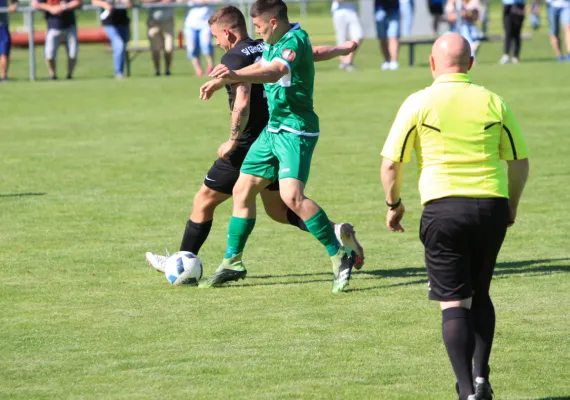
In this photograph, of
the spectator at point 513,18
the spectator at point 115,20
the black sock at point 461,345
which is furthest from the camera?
the spectator at point 513,18

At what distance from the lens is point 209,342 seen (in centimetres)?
682

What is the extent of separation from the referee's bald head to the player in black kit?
105 inches

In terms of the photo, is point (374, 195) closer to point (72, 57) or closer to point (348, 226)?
point (348, 226)

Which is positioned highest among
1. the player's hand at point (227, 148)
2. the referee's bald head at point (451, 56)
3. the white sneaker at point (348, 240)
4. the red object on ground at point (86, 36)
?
the referee's bald head at point (451, 56)

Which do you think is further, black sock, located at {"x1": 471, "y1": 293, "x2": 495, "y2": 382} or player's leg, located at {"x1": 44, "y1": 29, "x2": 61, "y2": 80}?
player's leg, located at {"x1": 44, "y1": 29, "x2": 61, "y2": 80}

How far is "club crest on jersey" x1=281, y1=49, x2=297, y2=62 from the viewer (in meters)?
7.54

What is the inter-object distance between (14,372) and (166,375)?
0.81 metres

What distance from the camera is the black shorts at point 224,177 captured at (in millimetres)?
8484

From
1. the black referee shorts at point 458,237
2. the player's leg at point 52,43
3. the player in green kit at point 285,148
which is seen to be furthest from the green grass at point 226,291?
the player's leg at point 52,43

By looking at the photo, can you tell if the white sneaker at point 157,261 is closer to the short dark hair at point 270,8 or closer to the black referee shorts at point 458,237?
the short dark hair at point 270,8

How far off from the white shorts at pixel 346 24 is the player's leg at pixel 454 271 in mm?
18922

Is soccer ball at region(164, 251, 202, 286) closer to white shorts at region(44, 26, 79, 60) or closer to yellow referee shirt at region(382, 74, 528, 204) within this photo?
yellow referee shirt at region(382, 74, 528, 204)

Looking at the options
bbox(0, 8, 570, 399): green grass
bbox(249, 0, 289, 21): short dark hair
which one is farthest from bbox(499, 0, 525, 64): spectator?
bbox(249, 0, 289, 21): short dark hair

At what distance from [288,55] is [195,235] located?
1791 mm
